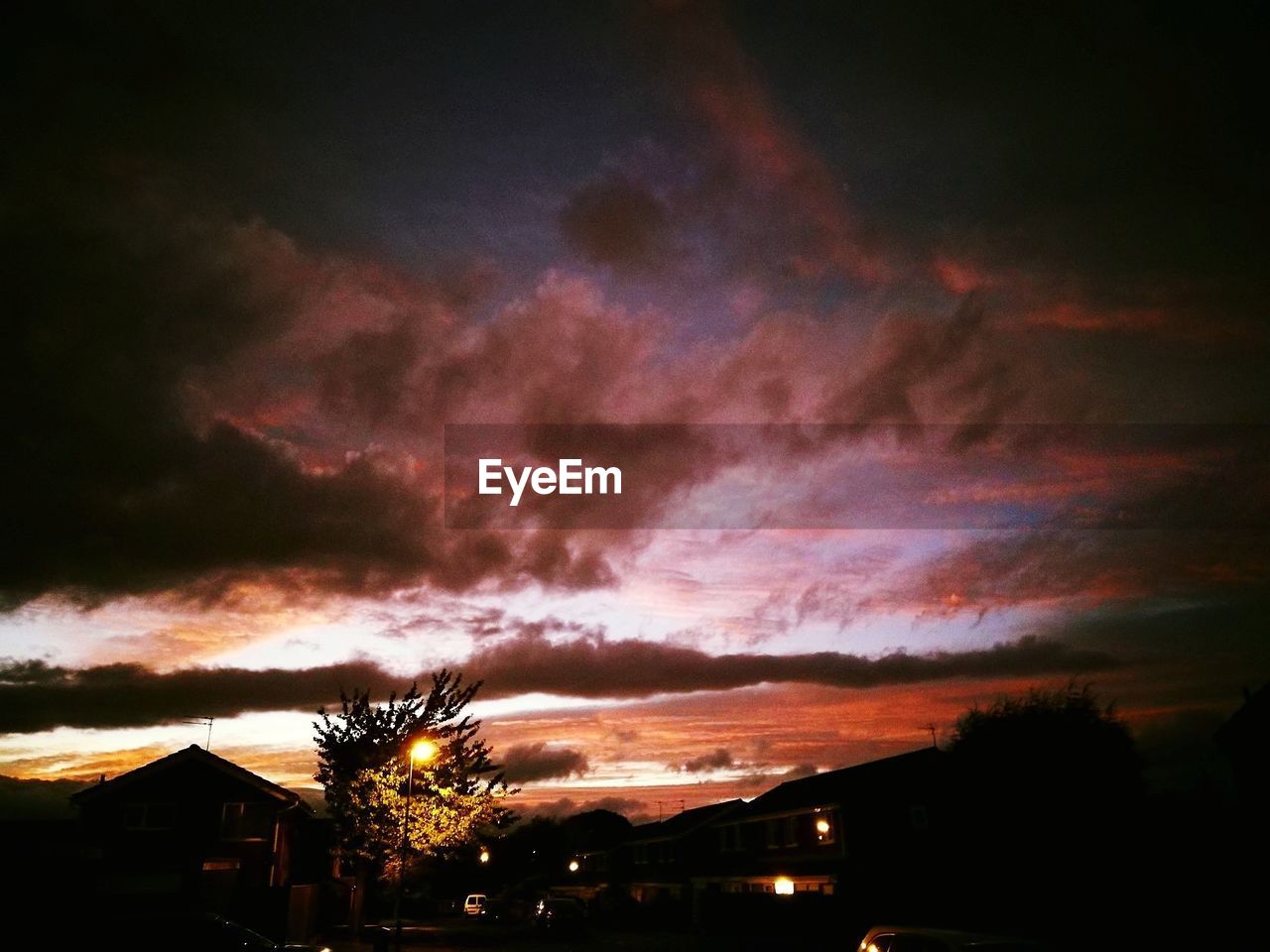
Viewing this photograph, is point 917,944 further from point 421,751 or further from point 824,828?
point 824,828

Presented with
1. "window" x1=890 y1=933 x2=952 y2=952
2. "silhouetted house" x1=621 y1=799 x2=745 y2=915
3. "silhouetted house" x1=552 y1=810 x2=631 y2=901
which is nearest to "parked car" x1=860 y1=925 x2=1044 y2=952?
"window" x1=890 y1=933 x2=952 y2=952

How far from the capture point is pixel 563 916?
134ft

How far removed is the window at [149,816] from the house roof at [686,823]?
113ft

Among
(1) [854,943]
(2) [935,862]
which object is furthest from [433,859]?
(2) [935,862]

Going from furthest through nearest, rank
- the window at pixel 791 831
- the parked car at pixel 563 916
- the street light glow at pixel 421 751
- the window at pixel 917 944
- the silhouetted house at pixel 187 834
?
the window at pixel 791 831
the parked car at pixel 563 916
the silhouetted house at pixel 187 834
the street light glow at pixel 421 751
the window at pixel 917 944

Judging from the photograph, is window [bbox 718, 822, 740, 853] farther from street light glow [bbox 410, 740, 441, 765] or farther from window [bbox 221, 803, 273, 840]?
street light glow [bbox 410, 740, 441, 765]

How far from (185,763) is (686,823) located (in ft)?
125

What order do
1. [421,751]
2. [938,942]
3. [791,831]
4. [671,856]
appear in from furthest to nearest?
[671,856] → [791,831] → [421,751] → [938,942]

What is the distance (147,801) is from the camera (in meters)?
40.2

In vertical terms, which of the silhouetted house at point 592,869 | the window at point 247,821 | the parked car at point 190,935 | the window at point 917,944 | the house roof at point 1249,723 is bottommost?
the silhouetted house at point 592,869

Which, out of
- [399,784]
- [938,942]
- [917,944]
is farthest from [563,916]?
[938,942]

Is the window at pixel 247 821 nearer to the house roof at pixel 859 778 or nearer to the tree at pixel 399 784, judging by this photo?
the tree at pixel 399 784

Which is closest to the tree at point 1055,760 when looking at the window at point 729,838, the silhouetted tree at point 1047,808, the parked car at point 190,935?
Result: the silhouetted tree at point 1047,808

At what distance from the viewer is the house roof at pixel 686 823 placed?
188 ft
